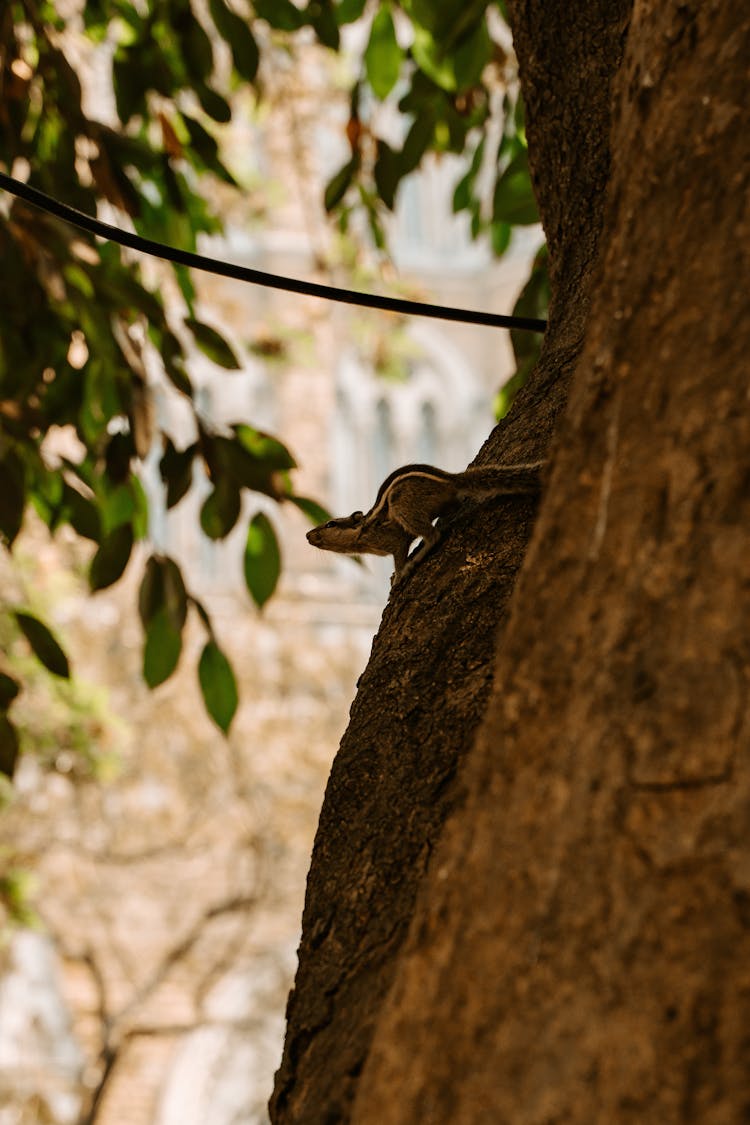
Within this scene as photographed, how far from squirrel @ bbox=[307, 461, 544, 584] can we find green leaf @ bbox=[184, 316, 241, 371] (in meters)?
0.70

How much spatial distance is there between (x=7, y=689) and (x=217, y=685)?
1.00 ft

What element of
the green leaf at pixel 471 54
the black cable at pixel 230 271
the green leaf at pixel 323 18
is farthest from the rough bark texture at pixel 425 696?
the green leaf at pixel 323 18

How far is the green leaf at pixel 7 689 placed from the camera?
7.18 ft

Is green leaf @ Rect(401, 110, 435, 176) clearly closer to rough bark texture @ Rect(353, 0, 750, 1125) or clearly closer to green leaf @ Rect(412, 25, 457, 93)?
green leaf @ Rect(412, 25, 457, 93)

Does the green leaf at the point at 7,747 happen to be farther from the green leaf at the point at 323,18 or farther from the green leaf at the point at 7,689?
the green leaf at the point at 323,18

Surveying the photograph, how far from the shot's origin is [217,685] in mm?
2252

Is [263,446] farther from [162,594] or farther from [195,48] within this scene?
[195,48]

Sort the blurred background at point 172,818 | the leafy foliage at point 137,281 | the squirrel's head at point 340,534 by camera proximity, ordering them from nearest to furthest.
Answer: the squirrel's head at point 340,534
the leafy foliage at point 137,281
the blurred background at point 172,818

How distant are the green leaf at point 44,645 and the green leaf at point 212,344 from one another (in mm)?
511

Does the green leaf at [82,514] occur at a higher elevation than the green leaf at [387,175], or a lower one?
lower

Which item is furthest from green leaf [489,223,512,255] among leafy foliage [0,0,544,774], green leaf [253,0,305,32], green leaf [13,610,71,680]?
green leaf [13,610,71,680]

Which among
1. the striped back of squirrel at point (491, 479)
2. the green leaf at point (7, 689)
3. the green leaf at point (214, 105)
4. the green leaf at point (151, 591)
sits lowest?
the striped back of squirrel at point (491, 479)

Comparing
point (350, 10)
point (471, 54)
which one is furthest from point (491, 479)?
point (350, 10)

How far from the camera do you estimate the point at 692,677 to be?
26.4 inches
